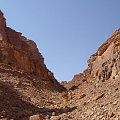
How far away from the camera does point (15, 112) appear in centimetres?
1741

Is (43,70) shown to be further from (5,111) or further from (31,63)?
(5,111)

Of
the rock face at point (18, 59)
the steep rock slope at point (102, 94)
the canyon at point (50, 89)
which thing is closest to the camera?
the steep rock slope at point (102, 94)

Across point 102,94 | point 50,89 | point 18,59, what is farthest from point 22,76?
point 102,94

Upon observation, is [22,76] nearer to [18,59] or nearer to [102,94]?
[18,59]

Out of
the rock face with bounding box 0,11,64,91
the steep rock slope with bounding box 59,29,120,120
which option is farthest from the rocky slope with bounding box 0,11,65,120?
the steep rock slope with bounding box 59,29,120,120

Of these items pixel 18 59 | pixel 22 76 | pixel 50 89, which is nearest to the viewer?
pixel 50 89

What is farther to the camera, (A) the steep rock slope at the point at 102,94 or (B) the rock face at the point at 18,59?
(B) the rock face at the point at 18,59

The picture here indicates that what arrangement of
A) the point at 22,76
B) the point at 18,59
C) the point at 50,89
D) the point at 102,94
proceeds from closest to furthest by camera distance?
the point at 102,94 < the point at 50,89 < the point at 22,76 < the point at 18,59

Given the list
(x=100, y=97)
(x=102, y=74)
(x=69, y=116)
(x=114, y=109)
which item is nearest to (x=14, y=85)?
(x=102, y=74)

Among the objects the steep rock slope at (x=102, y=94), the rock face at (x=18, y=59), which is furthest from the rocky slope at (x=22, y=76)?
the steep rock slope at (x=102, y=94)

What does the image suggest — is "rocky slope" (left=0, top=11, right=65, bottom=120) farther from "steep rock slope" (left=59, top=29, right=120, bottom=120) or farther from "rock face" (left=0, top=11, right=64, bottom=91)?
"steep rock slope" (left=59, top=29, right=120, bottom=120)

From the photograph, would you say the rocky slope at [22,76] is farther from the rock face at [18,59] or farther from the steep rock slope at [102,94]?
the steep rock slope at [102,94]

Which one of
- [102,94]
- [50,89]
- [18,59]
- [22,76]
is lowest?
[102,94]

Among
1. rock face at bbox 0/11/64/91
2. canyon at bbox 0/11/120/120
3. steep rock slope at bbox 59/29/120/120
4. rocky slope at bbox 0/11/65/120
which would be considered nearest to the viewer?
steep rock slope at bbox 59/29/120/120
